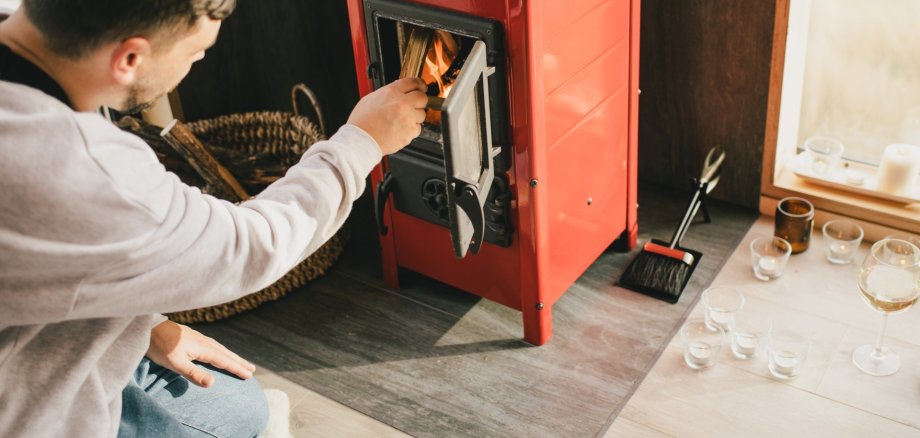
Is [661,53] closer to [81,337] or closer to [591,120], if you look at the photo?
[591,120]

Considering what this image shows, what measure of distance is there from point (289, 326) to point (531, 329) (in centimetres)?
58

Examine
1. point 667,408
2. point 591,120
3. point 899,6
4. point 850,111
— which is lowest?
point 667,408

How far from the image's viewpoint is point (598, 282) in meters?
2.21

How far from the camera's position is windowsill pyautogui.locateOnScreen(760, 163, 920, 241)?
2195 millimetres

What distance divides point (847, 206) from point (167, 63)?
1729mm

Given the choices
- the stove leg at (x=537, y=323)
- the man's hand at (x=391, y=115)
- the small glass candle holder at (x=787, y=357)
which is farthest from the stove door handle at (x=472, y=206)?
the small glass candle holder at (x=787, y=357)

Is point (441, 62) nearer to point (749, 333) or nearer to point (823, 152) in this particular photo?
point (749, 333)

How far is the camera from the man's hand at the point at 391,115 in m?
1.40

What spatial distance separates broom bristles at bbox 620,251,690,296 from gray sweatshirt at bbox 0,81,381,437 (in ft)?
3.29

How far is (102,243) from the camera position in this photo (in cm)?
108

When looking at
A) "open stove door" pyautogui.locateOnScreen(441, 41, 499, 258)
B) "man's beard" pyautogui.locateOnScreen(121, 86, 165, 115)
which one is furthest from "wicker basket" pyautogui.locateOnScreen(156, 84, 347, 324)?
"man's beard" pyautogui.locateOnScreen(121, 86, 165, 115)

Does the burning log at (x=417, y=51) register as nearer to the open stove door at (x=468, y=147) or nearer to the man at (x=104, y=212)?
the open stove door at (x=468, y=147)

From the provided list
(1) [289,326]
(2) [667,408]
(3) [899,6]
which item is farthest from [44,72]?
(3) [899,6]

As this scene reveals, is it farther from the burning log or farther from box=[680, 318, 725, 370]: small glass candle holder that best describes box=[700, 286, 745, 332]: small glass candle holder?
the burning log
